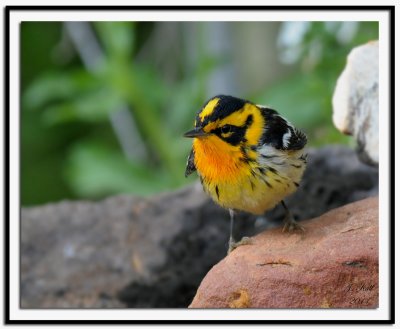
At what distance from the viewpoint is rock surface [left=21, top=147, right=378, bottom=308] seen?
505cm

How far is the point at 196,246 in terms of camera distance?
17.0 ft

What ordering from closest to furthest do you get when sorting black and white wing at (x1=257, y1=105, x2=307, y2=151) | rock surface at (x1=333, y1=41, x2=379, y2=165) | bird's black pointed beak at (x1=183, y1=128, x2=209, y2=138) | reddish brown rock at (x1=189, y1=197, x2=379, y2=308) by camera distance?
reddish brown rock at (x1=189, y1=197, x2=379, y2=308), bird's black pointed beak at (x1=183, y1=128, x2=209, y2=138), black and white wing at (x1=257, y1=105, x2=307, y2=151), rock surface at (x1=333, y1=41, x2=379, y2=165)

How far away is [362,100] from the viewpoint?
475 centimetres

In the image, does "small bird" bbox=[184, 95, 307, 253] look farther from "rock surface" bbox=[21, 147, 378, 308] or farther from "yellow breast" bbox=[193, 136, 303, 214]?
"rock surface" bbox=[21, 147, 378, 308]

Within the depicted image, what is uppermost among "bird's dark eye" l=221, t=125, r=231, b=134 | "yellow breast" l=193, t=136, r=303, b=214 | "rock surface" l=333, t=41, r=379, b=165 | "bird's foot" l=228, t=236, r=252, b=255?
"rock surface" l=333, t=41, r=379, b=165

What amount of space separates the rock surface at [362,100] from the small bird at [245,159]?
611 millimetres

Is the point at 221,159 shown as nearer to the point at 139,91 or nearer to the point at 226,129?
the point at 226,129

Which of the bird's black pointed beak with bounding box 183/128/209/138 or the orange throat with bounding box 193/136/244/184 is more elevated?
the bird's black pointed beak with bounding box 183/128/209/138

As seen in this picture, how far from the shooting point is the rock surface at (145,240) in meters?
5.05

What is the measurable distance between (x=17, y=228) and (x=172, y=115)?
8.18 feet

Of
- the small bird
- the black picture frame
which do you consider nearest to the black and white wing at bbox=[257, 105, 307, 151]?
the small bird
